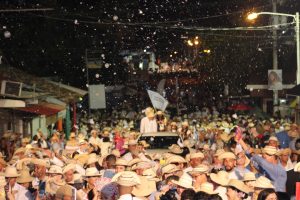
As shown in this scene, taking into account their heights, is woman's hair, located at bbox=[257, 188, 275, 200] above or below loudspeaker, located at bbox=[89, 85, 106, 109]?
below

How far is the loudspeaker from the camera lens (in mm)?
35375

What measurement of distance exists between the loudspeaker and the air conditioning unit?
17.7 metres

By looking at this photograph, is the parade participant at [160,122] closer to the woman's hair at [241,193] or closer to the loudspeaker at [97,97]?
the woman's hair at [241,193]

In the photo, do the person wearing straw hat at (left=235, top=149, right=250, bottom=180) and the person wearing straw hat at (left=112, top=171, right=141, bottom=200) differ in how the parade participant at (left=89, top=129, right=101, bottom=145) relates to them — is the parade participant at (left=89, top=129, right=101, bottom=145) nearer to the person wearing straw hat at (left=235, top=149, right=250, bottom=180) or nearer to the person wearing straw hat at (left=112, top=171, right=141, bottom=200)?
the person wearing straw hat at (left=235, top=149, right=250, bottom=180)

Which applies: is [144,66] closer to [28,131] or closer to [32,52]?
[32,52]

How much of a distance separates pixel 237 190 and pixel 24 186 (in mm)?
3208

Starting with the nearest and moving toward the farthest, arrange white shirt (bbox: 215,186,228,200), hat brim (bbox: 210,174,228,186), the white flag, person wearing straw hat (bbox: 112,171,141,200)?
person wearing straw hat (bbox: 112,171,141,200)
white shirt (bbox: 215,186,228,200)
hat brim (bbox: 210,174,228,186)
the white flag

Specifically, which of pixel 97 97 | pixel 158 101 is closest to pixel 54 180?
pixel 158 101

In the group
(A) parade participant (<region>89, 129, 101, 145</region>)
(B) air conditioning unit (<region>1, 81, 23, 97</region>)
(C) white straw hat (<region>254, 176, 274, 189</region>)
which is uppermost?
(B) air conditioning unit (<region>1, 81, 23, 97</region>)

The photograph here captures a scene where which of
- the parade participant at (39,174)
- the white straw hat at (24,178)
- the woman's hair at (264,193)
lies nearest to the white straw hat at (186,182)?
the woman's hair at (264,193)

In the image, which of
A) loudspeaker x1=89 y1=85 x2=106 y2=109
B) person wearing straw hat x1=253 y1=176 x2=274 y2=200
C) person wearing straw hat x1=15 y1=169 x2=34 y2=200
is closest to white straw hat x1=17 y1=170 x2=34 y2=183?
person wearing straw hat x1=15 y1=169 x2=34 y2=200

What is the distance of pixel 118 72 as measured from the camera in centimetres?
6438

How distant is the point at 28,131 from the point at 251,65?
3187cm

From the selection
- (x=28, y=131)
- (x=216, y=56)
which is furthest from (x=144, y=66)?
(x=28, y=131)
